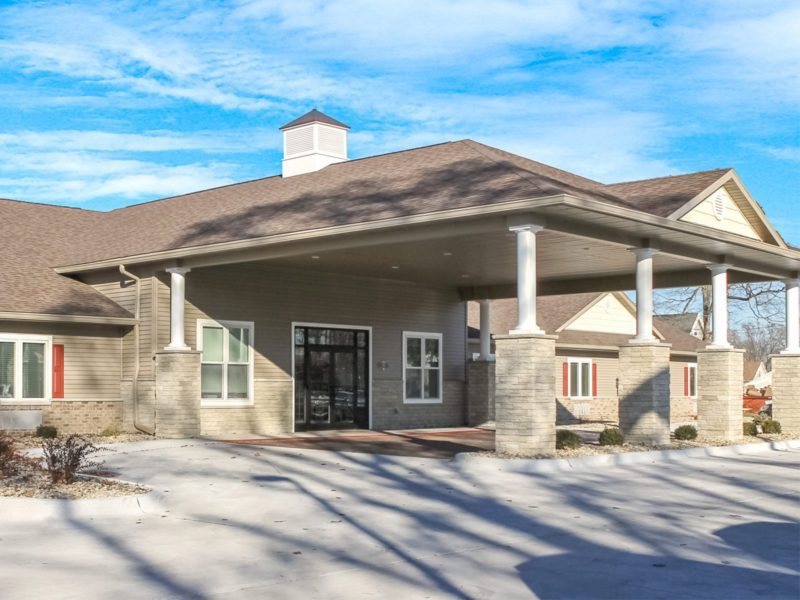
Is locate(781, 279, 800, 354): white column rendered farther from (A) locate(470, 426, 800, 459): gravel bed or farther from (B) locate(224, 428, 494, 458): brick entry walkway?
(B) locate(224, 428, 494, 458): brick entry walkway

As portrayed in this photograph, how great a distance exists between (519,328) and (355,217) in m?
3.89

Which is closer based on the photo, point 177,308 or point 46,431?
point 46,431

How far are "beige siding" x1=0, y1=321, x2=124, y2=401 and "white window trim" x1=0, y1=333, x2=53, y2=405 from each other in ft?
0.43

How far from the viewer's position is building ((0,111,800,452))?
1767cm

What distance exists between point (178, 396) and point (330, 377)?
540 centimetres

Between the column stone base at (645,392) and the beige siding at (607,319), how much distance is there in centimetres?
1685

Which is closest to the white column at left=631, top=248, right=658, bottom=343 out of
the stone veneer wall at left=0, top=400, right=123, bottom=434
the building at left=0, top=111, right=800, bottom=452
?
the building at left=0, top=111, right=800, bottom=452

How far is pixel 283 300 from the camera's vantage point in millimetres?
24984

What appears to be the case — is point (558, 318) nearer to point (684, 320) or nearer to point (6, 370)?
point (6, 370)

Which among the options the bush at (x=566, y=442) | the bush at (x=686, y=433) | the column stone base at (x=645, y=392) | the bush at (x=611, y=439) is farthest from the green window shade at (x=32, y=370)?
the bush at (x=686, y=433)

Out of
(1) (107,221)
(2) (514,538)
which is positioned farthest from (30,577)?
(1) (107,221)

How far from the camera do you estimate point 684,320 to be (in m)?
58.1

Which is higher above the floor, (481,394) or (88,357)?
(88,357)

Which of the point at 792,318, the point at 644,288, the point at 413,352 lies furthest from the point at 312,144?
the point at 792,318
